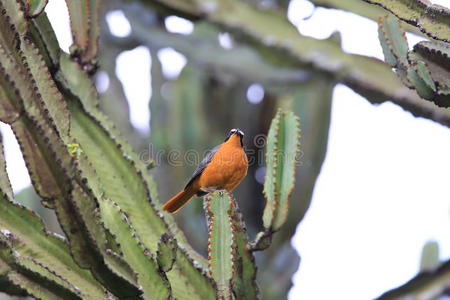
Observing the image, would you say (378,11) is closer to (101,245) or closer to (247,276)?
(247,276)

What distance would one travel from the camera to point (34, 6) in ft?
8.00

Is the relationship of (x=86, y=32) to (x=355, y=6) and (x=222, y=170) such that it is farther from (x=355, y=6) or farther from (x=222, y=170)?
(x=355, y=6)

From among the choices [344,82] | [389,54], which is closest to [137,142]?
[344,82]

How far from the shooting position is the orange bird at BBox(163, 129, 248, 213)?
10.0ft

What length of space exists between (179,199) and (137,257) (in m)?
1.15

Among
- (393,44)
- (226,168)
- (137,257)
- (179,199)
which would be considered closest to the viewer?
(137,257)

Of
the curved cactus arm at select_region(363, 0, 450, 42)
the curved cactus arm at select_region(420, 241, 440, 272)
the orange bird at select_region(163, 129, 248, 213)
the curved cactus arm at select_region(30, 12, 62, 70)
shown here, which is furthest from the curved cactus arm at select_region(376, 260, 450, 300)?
the curved cactus arm at select_region(30, 12, 62, 70)

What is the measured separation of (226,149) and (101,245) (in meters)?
1.22

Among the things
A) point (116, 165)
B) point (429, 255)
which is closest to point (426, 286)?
point (429, 255)

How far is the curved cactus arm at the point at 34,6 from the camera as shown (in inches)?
95.0

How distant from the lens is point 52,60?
8.92 feet

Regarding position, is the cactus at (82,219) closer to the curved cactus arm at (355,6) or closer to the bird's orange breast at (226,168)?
the bird's orange breast at (226,168)

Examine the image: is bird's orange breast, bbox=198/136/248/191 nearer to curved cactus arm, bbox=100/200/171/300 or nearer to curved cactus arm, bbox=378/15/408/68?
curved cactus arm, bbox=378/15/408/68

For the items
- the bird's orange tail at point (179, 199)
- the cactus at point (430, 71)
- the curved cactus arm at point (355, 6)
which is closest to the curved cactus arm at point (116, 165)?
the bird's orange tail at point (179, 199)
